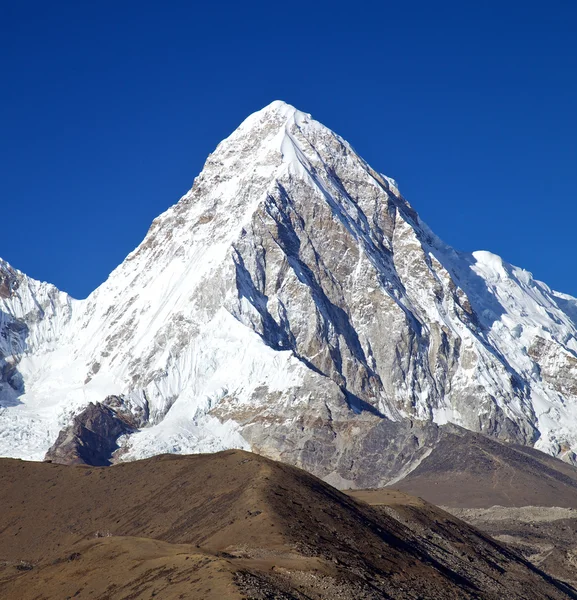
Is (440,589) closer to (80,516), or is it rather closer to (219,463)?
(219,463)

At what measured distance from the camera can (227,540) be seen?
111875 mm

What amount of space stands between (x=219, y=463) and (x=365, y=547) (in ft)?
109

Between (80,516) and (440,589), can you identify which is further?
(80,516)

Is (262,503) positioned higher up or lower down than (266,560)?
higher up

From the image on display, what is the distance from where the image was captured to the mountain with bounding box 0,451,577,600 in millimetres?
93875

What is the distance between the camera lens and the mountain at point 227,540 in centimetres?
Answer: 9388

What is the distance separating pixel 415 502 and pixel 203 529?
4383 centimetres

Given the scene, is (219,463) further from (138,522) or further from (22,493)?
(22,493)

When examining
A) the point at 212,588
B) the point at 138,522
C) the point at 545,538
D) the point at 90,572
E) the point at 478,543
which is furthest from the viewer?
the point at 545,538

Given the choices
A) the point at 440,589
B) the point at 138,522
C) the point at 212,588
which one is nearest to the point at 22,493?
the point at 138,522

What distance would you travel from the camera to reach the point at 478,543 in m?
151

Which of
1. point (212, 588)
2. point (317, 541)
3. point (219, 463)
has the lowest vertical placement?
point (212, 588)

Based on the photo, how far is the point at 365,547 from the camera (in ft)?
377

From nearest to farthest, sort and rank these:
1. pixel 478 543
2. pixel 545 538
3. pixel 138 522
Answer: pixel 138 522 < pixel 478 543 < pixel 545 538
